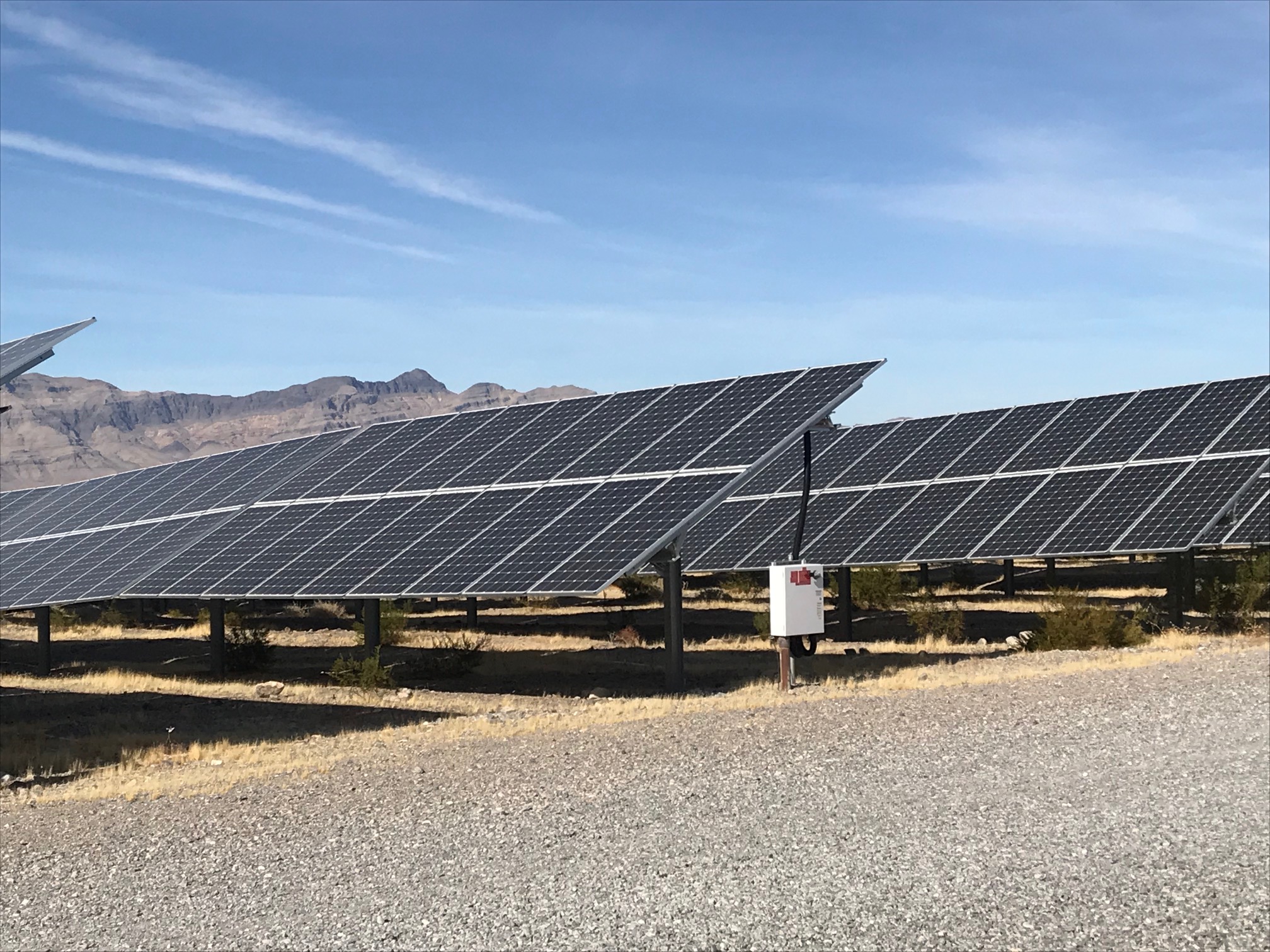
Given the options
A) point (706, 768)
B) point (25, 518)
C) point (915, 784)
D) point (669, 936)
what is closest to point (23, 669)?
point (25, 518)

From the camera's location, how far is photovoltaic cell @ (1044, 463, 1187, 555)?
2659 centimetres

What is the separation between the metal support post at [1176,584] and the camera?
29.0 meters

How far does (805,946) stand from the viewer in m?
8.11

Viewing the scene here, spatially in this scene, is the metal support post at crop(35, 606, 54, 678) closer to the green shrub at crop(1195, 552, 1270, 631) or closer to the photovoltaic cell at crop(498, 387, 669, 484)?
the photovoltaic cell at crop(498, 387, 669, 484)

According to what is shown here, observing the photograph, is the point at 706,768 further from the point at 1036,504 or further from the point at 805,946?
the point at 1036,504

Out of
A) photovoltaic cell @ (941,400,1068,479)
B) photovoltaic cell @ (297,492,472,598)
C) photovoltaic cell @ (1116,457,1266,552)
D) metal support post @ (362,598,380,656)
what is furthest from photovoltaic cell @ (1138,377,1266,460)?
metal support post @ (362,598,380,656)

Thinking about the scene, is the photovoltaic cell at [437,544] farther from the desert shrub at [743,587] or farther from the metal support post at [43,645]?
the desert shrub at [743,587]

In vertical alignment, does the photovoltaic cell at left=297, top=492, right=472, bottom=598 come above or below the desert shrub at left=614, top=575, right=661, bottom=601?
above

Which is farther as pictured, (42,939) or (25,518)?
(25,518)

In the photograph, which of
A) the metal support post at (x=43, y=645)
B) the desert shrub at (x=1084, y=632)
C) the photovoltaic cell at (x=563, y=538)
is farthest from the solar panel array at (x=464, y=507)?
the desert shrub at (x=1084, y=632)

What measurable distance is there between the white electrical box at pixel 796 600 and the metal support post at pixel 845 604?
10.9m

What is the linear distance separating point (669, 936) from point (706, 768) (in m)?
5.36

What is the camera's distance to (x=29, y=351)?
20547 mm

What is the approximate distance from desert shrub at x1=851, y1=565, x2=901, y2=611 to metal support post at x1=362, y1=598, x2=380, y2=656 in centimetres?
2051
